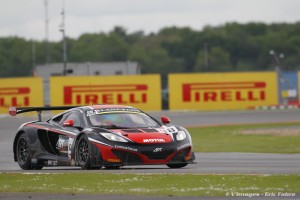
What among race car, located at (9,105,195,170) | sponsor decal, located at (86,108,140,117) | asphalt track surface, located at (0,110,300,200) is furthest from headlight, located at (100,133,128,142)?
sponsor decal, located at (86,108,140,117)

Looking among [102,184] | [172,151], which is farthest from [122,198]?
[172,151]

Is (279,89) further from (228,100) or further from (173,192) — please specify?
(173,192)

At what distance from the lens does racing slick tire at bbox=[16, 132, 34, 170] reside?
17.5 metres

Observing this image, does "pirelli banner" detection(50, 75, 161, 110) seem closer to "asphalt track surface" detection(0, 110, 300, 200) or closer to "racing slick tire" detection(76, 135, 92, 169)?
"asphalt track surface" detection(0, 110, 300, 200)

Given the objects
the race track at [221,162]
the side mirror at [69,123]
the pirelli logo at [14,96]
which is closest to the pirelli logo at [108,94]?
the pirelli logo at [14,96]

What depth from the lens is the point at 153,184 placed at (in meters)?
12.7

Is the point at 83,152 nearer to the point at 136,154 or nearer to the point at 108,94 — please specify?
the point at 136,154

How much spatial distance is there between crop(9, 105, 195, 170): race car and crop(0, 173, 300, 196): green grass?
1402 mm

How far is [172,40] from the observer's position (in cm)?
11675

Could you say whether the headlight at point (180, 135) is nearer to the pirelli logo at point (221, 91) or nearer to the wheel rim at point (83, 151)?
the wheel rim at point (83, 151)

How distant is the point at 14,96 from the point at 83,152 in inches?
1307

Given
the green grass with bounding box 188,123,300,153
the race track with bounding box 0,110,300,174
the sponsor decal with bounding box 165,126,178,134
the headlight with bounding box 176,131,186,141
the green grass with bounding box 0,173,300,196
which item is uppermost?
the sponsor decal with bounding box 165,126,178,134

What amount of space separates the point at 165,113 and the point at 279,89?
729cm

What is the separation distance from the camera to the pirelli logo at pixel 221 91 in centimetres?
5009
